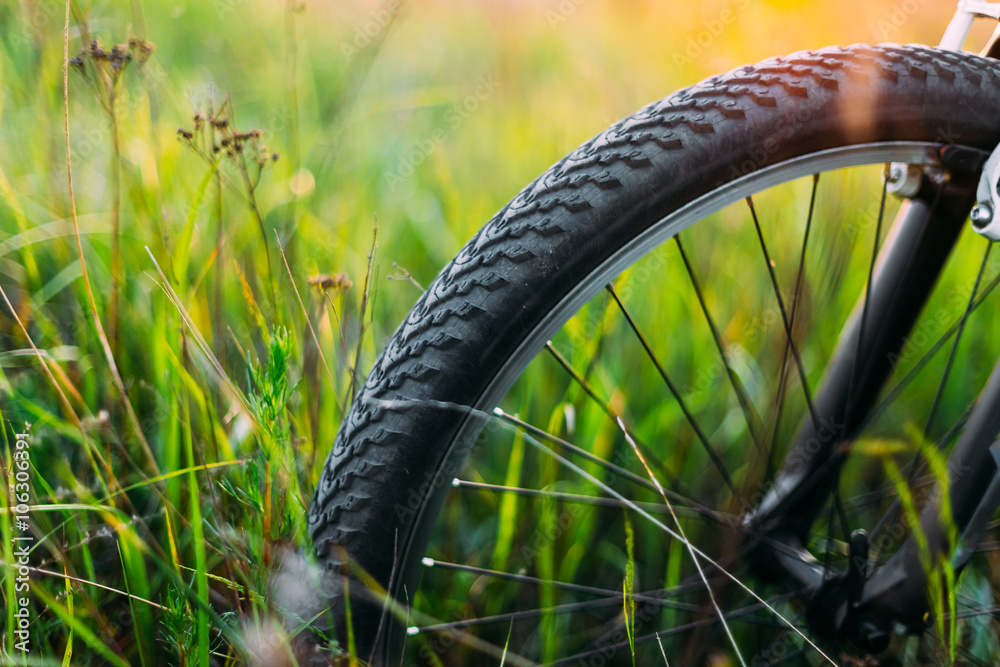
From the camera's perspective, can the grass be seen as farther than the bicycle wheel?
Yes

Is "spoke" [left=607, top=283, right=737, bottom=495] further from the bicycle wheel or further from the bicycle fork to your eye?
the bicycle fork

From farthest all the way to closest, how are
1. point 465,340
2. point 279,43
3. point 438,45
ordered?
point 438,45, point 279,43, point 465,340

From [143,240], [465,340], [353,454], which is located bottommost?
[353,454]

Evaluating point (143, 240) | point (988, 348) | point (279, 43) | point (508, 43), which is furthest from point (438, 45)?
point (988, 348)

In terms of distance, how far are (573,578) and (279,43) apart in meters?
2.79

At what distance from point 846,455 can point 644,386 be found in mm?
532

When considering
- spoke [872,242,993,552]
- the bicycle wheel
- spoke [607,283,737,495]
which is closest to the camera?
the bicycle wheel

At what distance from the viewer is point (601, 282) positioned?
724 mm

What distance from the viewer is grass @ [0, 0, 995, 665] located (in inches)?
35.7

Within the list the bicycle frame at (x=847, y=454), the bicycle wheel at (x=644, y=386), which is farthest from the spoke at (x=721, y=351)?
the bicycle frame at (x=847, y=454)

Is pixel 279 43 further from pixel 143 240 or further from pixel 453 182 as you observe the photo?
pixel 143 240

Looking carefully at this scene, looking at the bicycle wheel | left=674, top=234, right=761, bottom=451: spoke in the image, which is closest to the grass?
the bicycle wheel

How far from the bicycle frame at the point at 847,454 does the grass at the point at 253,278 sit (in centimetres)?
12

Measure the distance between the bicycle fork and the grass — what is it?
0.12m
